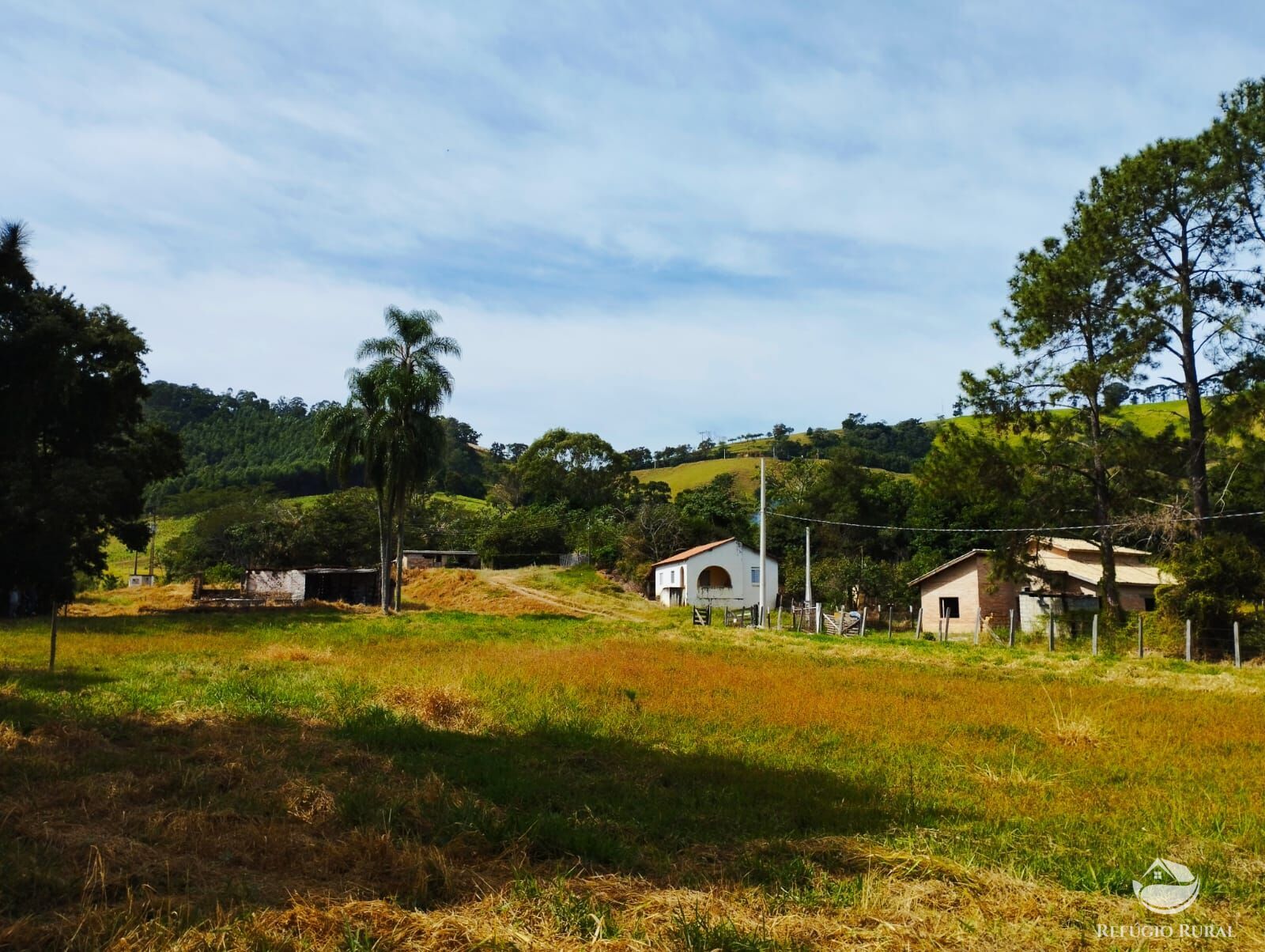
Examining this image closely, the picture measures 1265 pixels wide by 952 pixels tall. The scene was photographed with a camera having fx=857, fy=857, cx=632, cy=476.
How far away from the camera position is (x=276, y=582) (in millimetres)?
62812

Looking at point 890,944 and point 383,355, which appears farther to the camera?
point 383,355

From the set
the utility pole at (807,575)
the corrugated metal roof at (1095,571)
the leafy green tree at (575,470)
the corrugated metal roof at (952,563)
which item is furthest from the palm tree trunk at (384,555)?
the leafy green tree at (575,470)

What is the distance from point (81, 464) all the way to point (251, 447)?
112 m

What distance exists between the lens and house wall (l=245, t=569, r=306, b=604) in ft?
199

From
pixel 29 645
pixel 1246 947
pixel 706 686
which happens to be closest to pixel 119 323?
pixel 29 645

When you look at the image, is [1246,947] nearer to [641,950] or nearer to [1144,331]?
[641,950]

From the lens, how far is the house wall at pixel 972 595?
4784 centimetres

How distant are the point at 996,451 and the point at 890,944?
97.2ft

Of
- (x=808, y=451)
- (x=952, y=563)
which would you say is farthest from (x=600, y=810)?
(x=808, y=451)

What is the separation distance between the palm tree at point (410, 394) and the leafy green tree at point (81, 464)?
10224 mm

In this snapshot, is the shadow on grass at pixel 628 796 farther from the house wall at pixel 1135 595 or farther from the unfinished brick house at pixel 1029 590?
the house wall at pixel 1135 595

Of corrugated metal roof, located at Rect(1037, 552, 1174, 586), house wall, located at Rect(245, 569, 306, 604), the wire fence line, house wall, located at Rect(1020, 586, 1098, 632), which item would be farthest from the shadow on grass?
house wall, located at Rect(245, 569, 306, 604)

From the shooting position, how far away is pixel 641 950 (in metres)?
4.73

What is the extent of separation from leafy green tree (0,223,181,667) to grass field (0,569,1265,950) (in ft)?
49.4
